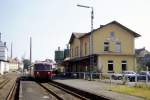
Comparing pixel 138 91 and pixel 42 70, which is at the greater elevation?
pixel 42 70

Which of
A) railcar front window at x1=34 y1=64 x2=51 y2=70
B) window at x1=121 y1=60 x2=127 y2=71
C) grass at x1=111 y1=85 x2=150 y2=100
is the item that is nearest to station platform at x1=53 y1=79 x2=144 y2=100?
grass at x1=111 y1=85 x2=150 y2=100

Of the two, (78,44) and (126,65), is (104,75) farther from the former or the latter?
(78,44)

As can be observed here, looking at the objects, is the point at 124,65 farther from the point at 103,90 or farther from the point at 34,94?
the point at 34,94

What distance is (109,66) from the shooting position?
49.6 meters

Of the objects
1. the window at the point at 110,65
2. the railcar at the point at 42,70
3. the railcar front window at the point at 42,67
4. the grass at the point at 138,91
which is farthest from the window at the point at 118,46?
the grass at the point at 138,91

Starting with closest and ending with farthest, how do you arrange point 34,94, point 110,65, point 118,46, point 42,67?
point 34,94 < point 42,67 < point 110,65 < point 118,46

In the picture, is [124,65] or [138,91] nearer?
[138,91]

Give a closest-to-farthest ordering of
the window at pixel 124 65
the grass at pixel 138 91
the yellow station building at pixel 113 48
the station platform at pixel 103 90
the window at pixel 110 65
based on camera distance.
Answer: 1. the station platform at pixel 103 90
2. the grass at pixel 138 91
3. the yellow station building at pixel 113 48
4. the window at pixel 110 65
5. the window at pixel 124 65

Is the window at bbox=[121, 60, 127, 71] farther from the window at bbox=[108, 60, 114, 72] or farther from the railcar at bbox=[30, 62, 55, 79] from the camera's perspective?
the railcar at bbox=[30, 62, 55, 79]

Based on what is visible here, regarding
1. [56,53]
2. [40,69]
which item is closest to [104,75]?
[40,69]

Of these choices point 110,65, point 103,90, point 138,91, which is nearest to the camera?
point 138,91

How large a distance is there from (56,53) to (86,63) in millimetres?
40358

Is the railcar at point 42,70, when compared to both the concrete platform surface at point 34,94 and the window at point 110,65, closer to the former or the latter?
the window at point 110,65

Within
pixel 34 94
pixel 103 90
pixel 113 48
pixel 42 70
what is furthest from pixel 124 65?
pixel 34 94
